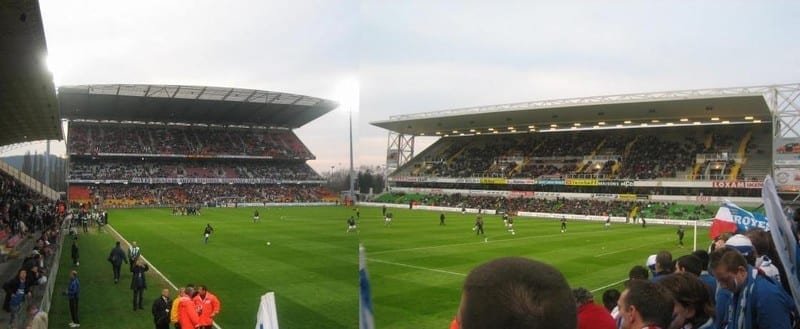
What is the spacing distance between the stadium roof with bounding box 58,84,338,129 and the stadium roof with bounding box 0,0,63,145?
71.3ft

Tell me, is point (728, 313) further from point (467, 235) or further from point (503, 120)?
point (503, 120)

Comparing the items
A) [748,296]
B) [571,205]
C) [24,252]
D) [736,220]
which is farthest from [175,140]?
[748,296]

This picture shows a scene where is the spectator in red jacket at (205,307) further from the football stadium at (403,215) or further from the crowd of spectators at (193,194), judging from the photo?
the crowd of spectators at (193,194)

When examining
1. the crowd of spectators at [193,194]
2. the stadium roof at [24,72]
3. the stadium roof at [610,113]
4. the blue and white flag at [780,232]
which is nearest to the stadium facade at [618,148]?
the stadium roof at [610,113]

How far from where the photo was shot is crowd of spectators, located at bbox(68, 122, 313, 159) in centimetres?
5862

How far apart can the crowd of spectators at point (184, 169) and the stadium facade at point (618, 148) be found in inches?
513

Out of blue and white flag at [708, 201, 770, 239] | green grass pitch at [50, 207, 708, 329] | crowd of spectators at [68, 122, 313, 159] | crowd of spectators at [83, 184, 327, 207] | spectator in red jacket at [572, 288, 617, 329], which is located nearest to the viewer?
spectator in red jacket at [572, 288, 617, 329]

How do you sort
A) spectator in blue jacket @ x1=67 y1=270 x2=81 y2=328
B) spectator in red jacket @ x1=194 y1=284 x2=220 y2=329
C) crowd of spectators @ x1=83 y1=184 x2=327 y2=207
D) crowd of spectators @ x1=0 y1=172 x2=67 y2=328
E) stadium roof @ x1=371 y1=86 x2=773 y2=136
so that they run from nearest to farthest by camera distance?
spectator in red jacket @ x1=194 y1=284 x2=220 y2=329
crowd of spectators @ x1=0 y1=172 x2=67 y2=328
spectator in blue jacket @ x1=67 y1=270 x2=81 y2=328
stadium roof @ x1=371 y1=86 x2=773 y2=136
crowd of spectators @ x1=83 y1=184 x2=327 y2=207

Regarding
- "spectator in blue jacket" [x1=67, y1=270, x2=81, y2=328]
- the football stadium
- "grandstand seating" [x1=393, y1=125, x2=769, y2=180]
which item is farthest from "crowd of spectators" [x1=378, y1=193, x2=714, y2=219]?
"spectator in blue jacket" [x1=67, y1=270, x2=81, y2=328]

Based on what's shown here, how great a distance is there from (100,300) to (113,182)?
48.0 m

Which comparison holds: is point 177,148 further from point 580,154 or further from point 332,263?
point 332,263

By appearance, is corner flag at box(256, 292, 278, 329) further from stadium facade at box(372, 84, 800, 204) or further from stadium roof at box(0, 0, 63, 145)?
stadium facade at box(372, 84, 800, 204)

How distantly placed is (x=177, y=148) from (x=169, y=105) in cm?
750

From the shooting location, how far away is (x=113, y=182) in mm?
55719
